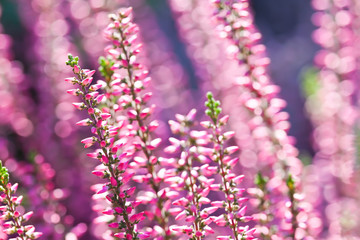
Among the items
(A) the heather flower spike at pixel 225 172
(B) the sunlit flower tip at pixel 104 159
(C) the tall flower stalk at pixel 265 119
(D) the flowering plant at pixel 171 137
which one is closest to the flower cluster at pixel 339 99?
(D) the flowering plant at pixel 171 137

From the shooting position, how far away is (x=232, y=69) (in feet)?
3.14

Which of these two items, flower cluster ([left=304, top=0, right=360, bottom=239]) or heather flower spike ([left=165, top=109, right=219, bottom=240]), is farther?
flower cluster ([left=304, top=0, right=360, bottom=239])

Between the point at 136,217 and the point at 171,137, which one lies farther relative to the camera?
the point at 171,137

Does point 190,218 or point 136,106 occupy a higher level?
point 136,106

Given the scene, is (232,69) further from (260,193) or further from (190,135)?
(190,135)

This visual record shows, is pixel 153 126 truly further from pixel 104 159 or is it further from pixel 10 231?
pixel 10 231

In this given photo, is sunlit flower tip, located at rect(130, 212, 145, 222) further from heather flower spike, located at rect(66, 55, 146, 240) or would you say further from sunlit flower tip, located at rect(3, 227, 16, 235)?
sunlit flower tip, located at rect(3, 227, 16, 235)

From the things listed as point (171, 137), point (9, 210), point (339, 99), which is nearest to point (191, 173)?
point (9, 210)

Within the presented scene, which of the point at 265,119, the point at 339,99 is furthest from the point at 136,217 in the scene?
the point at 339,99

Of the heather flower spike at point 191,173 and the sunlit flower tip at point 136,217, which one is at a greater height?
the heather flower spike at point 191,173

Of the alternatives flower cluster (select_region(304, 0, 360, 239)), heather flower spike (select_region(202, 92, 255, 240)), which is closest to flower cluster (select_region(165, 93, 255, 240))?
heather flower spike (select_region(202, 92, 255, 240))

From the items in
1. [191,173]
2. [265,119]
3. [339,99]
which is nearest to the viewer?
[191,173]

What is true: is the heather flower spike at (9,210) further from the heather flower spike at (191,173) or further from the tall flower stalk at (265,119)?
the tall flower stalk at (265,119)

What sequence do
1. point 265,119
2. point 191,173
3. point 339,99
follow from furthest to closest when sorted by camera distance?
point 339,99 < point 265,119 < point 191,173
